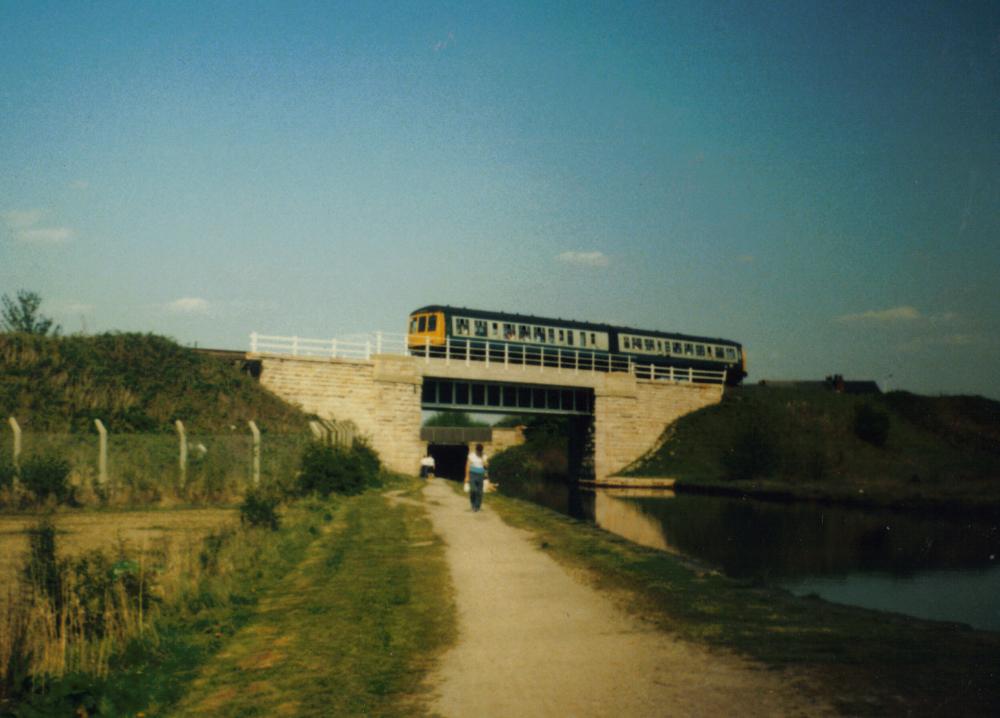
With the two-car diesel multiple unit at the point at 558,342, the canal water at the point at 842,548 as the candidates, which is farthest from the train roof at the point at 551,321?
the canal water at the point at 842,548

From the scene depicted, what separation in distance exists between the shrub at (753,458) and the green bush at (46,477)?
3368 cm

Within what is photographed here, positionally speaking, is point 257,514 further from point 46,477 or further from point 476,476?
point 46,477

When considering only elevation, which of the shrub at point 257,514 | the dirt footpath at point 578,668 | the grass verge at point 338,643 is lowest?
the grass verge at point 338,643

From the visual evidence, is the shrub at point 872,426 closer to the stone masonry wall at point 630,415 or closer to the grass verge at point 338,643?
the stone masonry wall at point 630,415

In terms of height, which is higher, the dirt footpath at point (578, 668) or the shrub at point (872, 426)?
the shrub at point (872, 426)

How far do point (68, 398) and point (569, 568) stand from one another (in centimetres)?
2121

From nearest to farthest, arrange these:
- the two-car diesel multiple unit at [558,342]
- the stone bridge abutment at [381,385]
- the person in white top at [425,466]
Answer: the stone bridge abutment at [381,385]
the person in white top at [425,466]
the two-car diesel multiple unit at [558,342]

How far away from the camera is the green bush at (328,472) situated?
24.3 metres

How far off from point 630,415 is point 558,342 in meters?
7.28

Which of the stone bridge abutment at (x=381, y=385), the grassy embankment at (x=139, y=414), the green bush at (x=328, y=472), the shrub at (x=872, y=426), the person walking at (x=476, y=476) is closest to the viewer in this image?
the person walking at (x=476, y=476)

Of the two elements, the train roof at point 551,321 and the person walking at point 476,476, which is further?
the train roof at point 551,321

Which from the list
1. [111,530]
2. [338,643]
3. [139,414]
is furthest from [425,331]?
[338,643]

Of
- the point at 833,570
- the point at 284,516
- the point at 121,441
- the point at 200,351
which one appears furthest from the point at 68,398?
the point at 833,570

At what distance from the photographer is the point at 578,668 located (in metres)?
6.55
